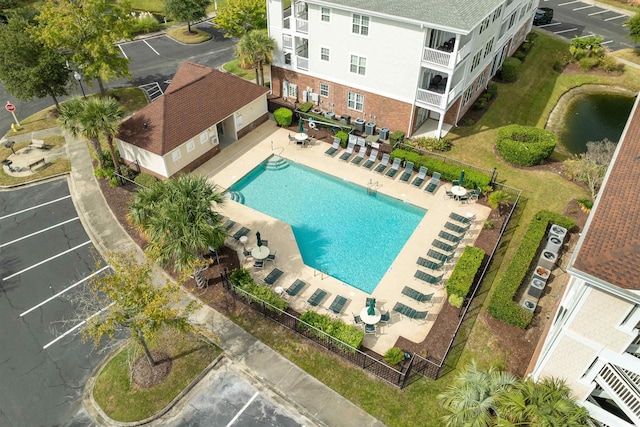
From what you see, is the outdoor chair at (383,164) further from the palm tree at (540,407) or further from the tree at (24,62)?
the tree at (24,62)

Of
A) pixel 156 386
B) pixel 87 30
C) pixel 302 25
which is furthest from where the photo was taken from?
pixel 302 25

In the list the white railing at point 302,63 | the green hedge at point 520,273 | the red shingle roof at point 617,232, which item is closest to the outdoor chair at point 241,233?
the green hedge at point 520,273

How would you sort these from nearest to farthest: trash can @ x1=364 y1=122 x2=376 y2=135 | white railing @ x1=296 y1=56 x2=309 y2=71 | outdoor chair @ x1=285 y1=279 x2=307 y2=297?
outdoor chair @ x1=285 y1=279 x2=307 y2=297 → trash can @ x1=364 y1=122 x2=376 y2=135 → white railing @ x1=296 y1=56 x2=309 y2=71

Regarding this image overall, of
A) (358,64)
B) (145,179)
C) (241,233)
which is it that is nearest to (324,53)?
(358,64)

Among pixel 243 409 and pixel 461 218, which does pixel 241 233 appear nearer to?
pixel 243 409

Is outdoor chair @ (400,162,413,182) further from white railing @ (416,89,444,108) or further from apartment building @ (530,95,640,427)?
apartment building @ (530,95,640,427)

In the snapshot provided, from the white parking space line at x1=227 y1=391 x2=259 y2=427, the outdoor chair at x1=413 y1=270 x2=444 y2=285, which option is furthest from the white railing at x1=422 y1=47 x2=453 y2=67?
the white parking space line at x1=227 y1=391 x2=259 y2=427
